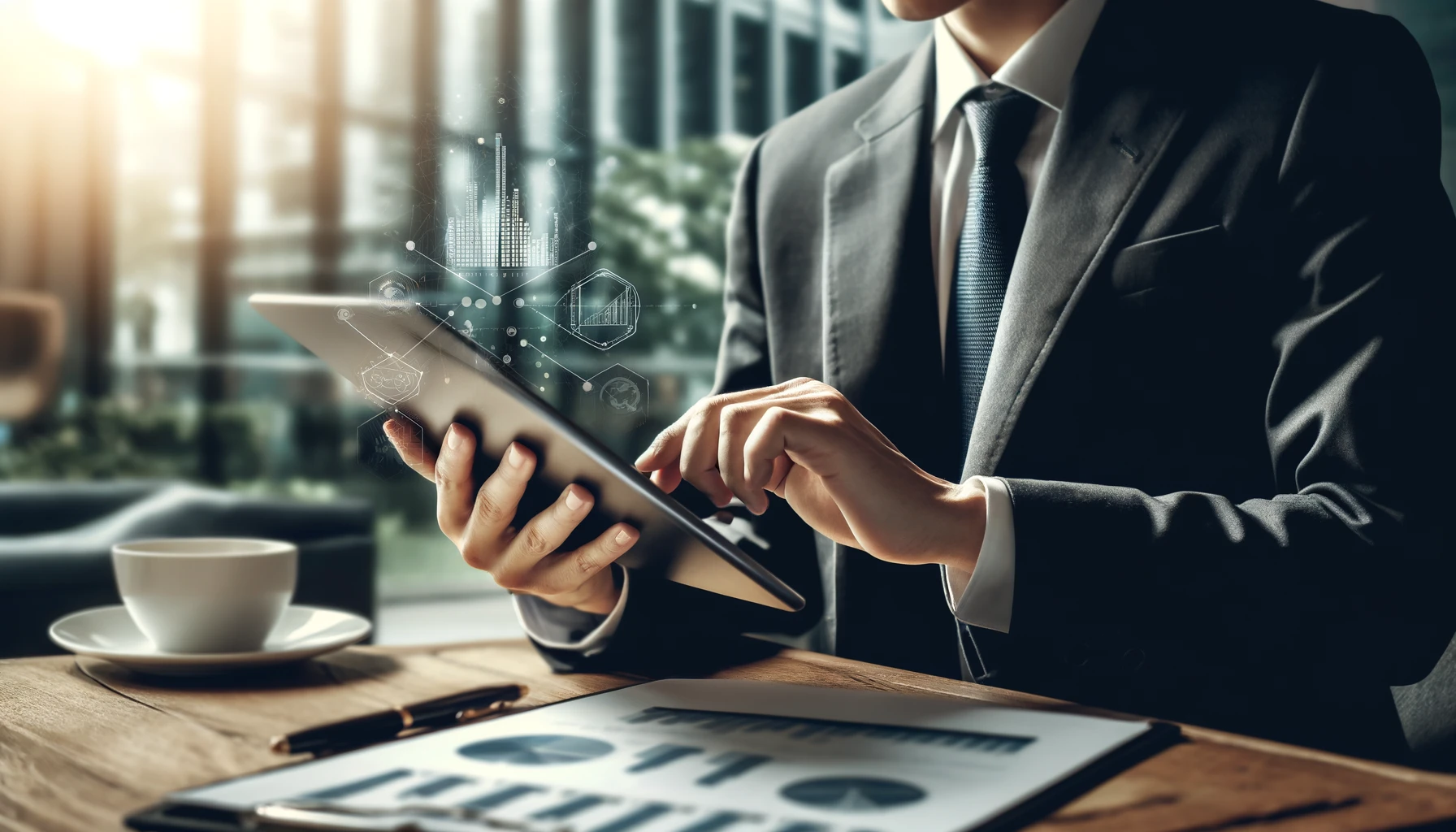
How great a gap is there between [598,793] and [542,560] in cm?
44

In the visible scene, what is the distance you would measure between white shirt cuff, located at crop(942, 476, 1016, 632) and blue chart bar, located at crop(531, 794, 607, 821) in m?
0.46

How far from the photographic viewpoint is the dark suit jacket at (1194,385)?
986 millimetres

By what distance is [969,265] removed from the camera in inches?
53.1

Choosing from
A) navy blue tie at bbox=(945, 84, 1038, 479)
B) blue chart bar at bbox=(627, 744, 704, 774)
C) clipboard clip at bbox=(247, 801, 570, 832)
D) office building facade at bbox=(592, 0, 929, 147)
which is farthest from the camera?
office building facade at bbox=(592, 0, 929, 147)

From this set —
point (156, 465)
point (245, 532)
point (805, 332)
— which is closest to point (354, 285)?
point (156, 465)

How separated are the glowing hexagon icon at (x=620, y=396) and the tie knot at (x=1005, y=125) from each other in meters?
0.52

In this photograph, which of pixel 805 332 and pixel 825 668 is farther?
pixel 805 332

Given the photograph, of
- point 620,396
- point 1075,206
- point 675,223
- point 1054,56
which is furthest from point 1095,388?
point 675,223

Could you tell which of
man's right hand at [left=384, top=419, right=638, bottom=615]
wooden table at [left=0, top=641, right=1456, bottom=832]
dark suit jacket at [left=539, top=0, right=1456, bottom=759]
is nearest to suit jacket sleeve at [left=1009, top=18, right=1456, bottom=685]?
dark suit jacket at [left=539, top=0, right=1456, bottom=759]

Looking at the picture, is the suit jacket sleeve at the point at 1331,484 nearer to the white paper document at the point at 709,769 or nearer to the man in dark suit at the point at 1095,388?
the man in dark suit at the point at 1095,388

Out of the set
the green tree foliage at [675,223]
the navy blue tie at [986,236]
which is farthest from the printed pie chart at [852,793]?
the green tree foliage at [675,223]

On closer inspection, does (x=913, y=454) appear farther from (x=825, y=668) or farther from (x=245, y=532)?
(x=245, y=532)

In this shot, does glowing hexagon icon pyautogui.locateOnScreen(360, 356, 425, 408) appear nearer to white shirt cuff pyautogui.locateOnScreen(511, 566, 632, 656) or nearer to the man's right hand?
the man's right hand

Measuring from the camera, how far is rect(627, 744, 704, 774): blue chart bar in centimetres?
64
